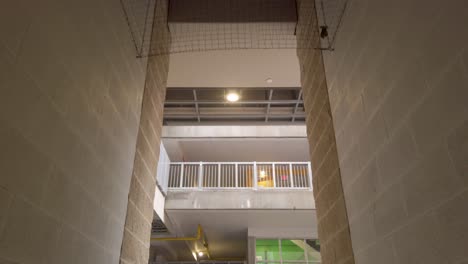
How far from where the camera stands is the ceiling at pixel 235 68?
515 cm

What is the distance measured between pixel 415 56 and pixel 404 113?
0.27 m

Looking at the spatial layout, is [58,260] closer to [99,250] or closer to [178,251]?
[99,250]

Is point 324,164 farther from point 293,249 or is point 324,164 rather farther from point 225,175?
point 225,175

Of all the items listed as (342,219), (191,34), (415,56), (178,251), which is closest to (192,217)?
(178,251)

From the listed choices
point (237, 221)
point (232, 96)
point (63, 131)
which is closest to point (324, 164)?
point (63, 131)

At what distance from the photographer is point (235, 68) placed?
5.50 metres

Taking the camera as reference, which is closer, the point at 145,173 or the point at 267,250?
the point at 145,173

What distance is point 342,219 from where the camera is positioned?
100 inches

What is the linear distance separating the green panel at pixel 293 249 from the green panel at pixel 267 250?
0.20m

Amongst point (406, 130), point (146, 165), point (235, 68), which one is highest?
point (235, 68)

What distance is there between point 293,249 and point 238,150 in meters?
3.72

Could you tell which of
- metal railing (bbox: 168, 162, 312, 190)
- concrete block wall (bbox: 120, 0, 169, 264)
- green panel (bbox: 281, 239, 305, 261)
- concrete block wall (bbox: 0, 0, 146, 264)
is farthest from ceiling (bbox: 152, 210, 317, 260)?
concrete block wall (bbox: 0, 0, 146, 264)

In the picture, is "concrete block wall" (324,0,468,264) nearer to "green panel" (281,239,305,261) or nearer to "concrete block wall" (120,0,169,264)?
"concrete block wall" (120,0,169,264)

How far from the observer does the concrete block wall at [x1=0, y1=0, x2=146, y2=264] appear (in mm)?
1334
